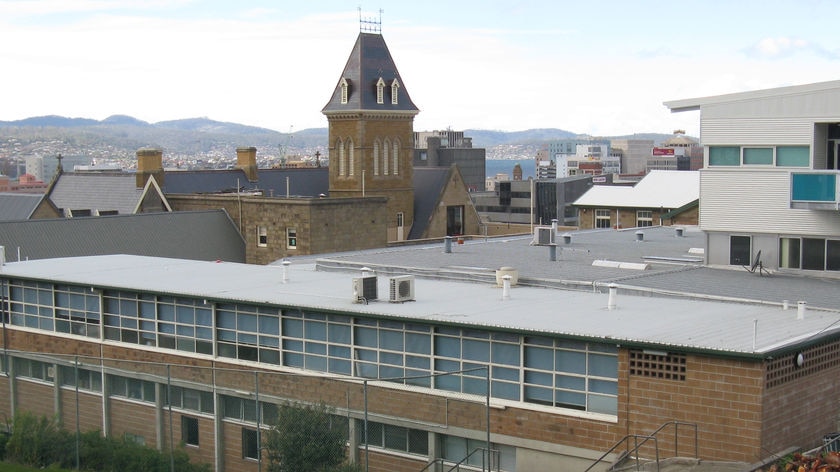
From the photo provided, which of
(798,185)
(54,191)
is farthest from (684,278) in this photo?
(54,191)

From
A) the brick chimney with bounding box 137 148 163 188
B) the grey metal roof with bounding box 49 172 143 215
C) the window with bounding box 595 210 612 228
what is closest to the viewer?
the window with bounding box 595 210 612 228

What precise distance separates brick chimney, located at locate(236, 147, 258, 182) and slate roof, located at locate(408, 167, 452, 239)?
11299 millimetres

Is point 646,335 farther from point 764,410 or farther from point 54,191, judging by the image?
point 54,191

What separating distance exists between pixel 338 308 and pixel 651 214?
143 feet

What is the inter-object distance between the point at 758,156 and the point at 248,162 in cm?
5218

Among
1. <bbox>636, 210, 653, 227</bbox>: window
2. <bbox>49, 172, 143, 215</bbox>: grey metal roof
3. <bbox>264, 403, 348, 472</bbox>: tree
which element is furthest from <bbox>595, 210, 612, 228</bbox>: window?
<bbox>264, 403, 348, 472</bbox>: tree

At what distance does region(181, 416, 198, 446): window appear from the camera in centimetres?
3127

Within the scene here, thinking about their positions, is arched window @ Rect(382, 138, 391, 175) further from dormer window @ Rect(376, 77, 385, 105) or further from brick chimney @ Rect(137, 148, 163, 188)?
brick chimney @ Rect(137, 148, 163, 188)

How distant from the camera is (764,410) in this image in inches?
867

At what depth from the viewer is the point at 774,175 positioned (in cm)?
3394

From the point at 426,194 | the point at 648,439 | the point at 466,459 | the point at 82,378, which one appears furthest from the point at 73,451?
the point at 426,194

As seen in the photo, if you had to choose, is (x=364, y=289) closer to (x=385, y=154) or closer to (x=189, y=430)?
(x=189, y=430)

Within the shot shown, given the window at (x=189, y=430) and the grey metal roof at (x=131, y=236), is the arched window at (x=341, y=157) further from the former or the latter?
the window at (x=189, y=430)

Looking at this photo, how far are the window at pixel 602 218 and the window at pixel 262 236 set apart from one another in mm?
20176
